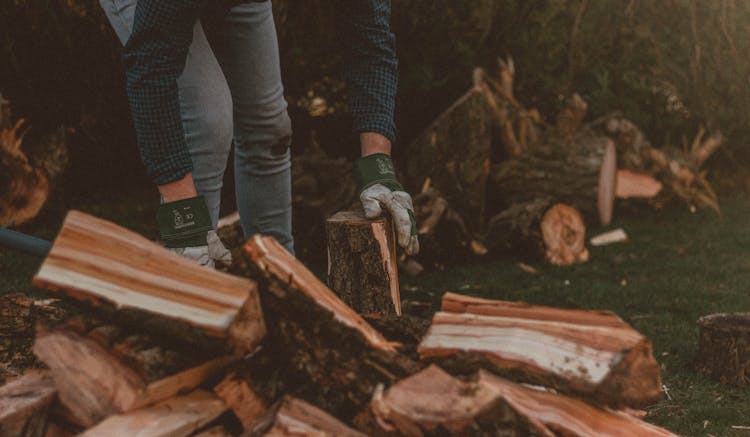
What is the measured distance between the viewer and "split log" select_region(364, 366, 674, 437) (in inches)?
52.6

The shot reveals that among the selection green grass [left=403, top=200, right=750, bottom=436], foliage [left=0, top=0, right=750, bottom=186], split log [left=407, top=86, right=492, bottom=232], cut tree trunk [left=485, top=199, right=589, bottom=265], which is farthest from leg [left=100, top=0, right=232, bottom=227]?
split log [left=407, top=86, right=492, bottom=232]

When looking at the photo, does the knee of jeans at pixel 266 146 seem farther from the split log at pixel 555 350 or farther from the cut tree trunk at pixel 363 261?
the split log at pixel 555 350

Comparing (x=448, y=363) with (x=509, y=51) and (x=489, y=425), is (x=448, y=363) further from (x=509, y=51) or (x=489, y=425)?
(x=509, y=51)

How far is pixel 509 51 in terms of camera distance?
19.9 ft

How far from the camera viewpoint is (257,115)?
99.5 inches

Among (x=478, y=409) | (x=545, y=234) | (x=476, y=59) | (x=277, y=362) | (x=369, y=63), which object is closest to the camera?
(x=478, y=409)

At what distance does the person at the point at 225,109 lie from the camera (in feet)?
6.17

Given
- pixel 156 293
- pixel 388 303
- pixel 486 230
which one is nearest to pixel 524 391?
pixel 156 293

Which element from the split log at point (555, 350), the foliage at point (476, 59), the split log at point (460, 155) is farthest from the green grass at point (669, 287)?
the foliage at point (476, 59)

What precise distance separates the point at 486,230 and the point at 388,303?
2.82 meters

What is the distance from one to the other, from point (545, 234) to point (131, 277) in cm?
362

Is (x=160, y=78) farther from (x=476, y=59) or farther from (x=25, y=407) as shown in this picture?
(x=476, y=59)

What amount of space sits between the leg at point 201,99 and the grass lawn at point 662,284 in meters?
1.70

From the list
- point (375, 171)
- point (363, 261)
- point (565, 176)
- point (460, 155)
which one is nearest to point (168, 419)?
point (363, 261)
